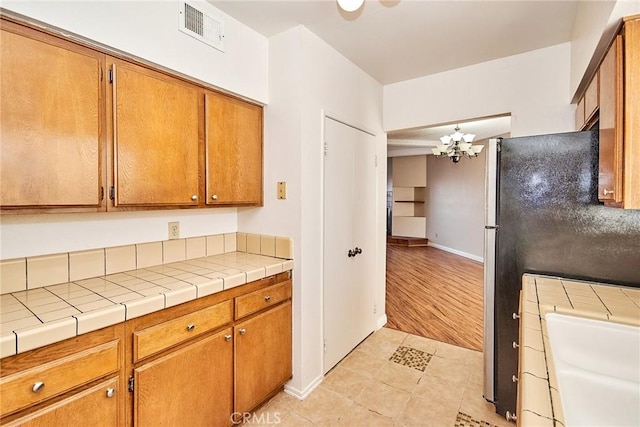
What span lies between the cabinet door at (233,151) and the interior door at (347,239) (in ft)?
1.72

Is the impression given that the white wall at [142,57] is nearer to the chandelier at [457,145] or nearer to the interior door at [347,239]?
the interior door at [347,239]

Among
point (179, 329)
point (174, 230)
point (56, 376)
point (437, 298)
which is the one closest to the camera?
point (56, 376)

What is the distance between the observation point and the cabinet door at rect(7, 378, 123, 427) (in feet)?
3.40

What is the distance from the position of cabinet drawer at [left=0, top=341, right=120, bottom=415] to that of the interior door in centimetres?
144

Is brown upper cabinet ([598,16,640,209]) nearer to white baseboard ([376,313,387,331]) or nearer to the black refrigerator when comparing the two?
the black refrigerator

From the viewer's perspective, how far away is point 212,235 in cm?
228

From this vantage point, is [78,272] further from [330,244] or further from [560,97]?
[560,97]

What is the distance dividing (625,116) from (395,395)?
199 cm

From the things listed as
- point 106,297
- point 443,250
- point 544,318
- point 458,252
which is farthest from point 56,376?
point 443,250

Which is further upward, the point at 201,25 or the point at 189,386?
the point at 201,25

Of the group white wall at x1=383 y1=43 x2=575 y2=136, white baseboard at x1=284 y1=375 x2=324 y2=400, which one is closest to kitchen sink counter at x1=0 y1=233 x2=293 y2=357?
white baseboard at x1=284 y1=375 x2=324 y2=400

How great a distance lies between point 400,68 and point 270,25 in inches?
48.4

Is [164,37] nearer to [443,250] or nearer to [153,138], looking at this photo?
[153,138]

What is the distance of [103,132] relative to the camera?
1.45 m
